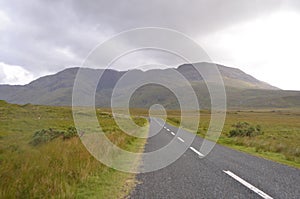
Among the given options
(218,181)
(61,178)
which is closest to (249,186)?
(218,181)

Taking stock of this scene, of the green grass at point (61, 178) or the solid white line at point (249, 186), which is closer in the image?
the green grass at point (61, 178)

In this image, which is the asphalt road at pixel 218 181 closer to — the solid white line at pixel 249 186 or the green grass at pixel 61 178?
the solid white line at pixel 249 186

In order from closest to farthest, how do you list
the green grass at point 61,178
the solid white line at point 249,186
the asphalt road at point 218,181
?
1. the green grass at point 61,178
2. the solid white line at point 249,186
3. the asphalt road at point 218,181

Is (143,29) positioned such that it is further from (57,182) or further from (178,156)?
(57,182)

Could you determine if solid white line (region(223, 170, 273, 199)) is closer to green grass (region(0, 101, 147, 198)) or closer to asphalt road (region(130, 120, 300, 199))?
asphalt road (region(130, 120, 300, 199))

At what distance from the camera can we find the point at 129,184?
7168 mm

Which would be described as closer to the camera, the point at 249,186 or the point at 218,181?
the point at 249,186

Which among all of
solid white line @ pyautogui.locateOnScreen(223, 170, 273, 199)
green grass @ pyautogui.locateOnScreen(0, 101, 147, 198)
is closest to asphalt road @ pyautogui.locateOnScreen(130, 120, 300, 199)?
solid white line @ pyautogui.locateOnScreen(223, 170, 273, 199)

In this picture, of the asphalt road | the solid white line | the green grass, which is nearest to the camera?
the green grass

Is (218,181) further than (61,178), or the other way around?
(218,181)

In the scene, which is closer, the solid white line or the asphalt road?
the solid white line

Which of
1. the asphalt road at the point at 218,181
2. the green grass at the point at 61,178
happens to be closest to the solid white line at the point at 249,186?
the asphalt road at the point at 218,181

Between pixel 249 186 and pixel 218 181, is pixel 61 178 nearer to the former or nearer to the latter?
pixel 218 181

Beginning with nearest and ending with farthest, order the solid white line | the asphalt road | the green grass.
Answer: the green grass
the solid white line
the asphalt road
